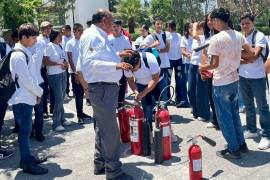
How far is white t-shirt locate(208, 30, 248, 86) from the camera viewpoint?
17.0 feet

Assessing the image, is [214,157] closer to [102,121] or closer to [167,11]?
[102,121]

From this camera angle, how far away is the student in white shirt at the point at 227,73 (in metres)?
5.21

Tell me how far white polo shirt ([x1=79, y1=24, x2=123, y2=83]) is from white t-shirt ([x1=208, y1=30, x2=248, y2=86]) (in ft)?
4.23

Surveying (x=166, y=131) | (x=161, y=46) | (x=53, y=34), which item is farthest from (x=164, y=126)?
(x=161, y=46)

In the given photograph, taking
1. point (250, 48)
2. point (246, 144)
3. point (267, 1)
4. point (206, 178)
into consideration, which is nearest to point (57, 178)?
point (206, 178)

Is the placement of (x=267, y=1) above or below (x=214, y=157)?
above

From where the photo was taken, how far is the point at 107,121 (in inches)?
195

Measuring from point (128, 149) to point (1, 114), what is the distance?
2.02m

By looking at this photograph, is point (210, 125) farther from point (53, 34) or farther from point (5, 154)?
point (5, 154)

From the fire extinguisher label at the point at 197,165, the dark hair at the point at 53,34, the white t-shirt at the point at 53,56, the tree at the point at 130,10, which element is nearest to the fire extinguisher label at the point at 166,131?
the fire extinguisher label at the point at 197,165

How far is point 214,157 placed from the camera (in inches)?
223

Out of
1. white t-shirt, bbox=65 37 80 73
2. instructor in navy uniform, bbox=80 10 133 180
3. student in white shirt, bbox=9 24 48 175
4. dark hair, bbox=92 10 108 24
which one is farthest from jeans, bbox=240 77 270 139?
white t-shirt, bbox=65 37 80 73

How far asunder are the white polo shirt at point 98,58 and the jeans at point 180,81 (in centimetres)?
437

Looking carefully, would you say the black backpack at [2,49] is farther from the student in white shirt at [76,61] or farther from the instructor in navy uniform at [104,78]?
the instructor in navy uniform at [104,78]
